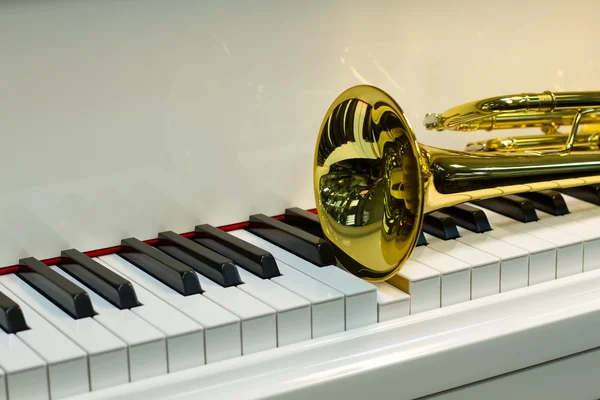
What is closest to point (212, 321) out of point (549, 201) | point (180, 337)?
point (180, 337)

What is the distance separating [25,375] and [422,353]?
0.44 meters

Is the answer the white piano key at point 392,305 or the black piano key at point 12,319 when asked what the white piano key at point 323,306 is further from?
the black piano key at point 12,319

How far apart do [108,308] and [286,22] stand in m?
0.53

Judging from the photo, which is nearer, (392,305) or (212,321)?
(212,321)

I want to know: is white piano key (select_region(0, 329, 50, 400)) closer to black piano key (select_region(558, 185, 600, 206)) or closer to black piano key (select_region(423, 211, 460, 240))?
black piano key (select_region(423, 211, 460, 240))

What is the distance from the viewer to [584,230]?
1.22 meters

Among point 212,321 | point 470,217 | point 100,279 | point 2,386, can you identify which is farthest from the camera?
point 470,217

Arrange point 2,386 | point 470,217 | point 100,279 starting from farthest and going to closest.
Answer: point 470,217 < point 100,279 < point 2,386

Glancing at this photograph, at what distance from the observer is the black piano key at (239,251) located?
41.9 inches

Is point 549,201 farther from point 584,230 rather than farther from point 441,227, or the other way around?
point 441,227

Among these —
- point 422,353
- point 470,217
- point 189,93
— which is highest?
point 189,93

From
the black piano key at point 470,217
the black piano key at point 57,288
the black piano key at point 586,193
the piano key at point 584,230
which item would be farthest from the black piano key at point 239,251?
the black piano key at point 586,193

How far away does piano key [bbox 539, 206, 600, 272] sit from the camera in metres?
1.18

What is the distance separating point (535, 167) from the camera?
1.21m
